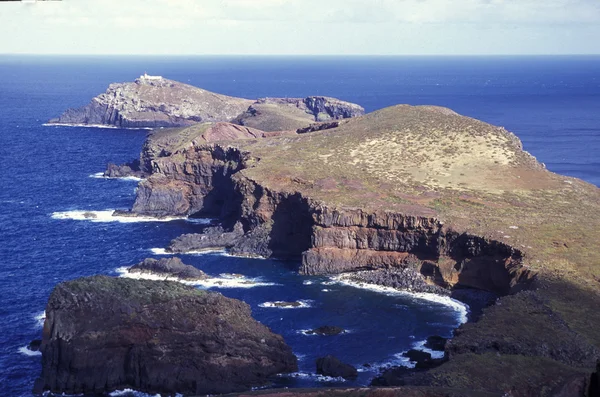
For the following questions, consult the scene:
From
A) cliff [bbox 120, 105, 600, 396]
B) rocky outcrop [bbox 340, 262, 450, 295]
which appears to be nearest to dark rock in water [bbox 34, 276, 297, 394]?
cliff [bbox 120, 105, 600, 396]

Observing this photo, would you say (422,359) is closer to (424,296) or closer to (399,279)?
(424,296)

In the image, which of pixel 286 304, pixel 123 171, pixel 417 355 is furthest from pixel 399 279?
pixel 123 171

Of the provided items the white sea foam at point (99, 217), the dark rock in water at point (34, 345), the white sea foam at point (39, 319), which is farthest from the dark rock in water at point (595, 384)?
the white sea foam at point (99, 217)

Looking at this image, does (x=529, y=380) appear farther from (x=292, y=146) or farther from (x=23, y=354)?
(x=292, y=146)

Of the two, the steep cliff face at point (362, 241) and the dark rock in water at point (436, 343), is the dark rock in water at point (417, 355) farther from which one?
the steep cliff face at point (362, 241)

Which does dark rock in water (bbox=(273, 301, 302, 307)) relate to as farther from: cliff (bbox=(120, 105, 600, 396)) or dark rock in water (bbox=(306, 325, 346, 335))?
cliff (bbox=(120, 105, 600, 396))

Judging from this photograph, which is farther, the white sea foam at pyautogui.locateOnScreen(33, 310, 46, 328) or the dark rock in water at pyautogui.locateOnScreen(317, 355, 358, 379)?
the white sea foam at pyautogui.locateOnScreen(33, 310, 46, 328)
